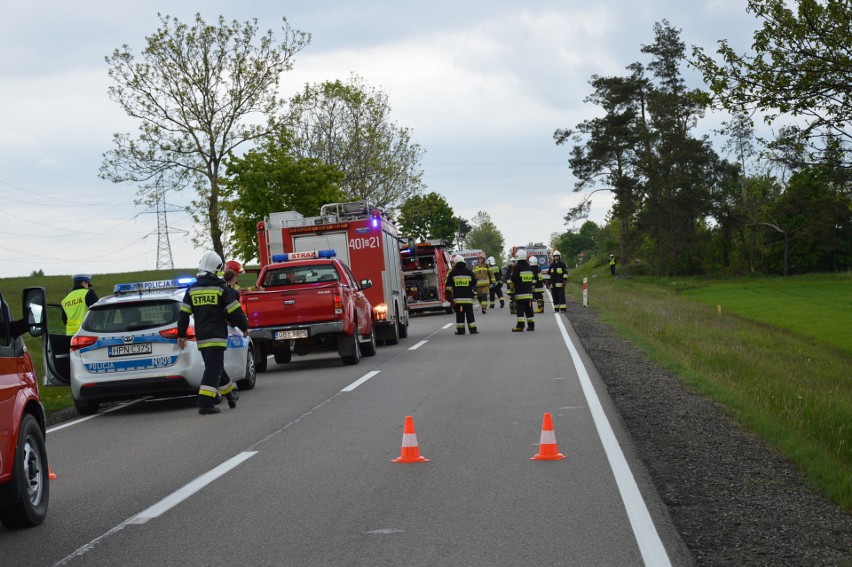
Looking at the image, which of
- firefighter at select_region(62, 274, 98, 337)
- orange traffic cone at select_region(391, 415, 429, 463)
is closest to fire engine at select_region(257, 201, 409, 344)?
firefighter at select_region(62, 274, 98, 337)

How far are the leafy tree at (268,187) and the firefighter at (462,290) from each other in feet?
56.9

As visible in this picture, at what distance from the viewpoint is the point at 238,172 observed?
137 feet

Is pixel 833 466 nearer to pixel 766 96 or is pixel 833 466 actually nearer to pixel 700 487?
pixel 700 487

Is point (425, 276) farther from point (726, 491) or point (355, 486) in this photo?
point (726, 491)

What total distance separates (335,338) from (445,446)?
9324mm

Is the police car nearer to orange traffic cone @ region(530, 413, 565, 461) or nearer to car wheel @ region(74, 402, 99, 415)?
car wheel @ region(74, 402, 99, 415)

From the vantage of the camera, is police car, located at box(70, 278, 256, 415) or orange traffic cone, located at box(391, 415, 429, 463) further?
police car, located at box(70, 278, 256, 415)

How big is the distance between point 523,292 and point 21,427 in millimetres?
19039

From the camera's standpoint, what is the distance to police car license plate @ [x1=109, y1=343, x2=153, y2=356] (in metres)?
13.0

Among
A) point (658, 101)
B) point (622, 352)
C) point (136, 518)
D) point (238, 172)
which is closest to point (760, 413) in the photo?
point (136, 518)

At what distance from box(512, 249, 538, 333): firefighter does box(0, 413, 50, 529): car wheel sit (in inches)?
727

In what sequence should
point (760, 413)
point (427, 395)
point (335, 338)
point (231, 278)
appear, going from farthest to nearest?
point (335, 338)
point (231, 278)
point (427, 395)
point (760, 413)

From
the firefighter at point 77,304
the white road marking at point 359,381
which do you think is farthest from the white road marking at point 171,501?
the firefighter at point 77,304

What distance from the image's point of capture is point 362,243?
24.1 m
